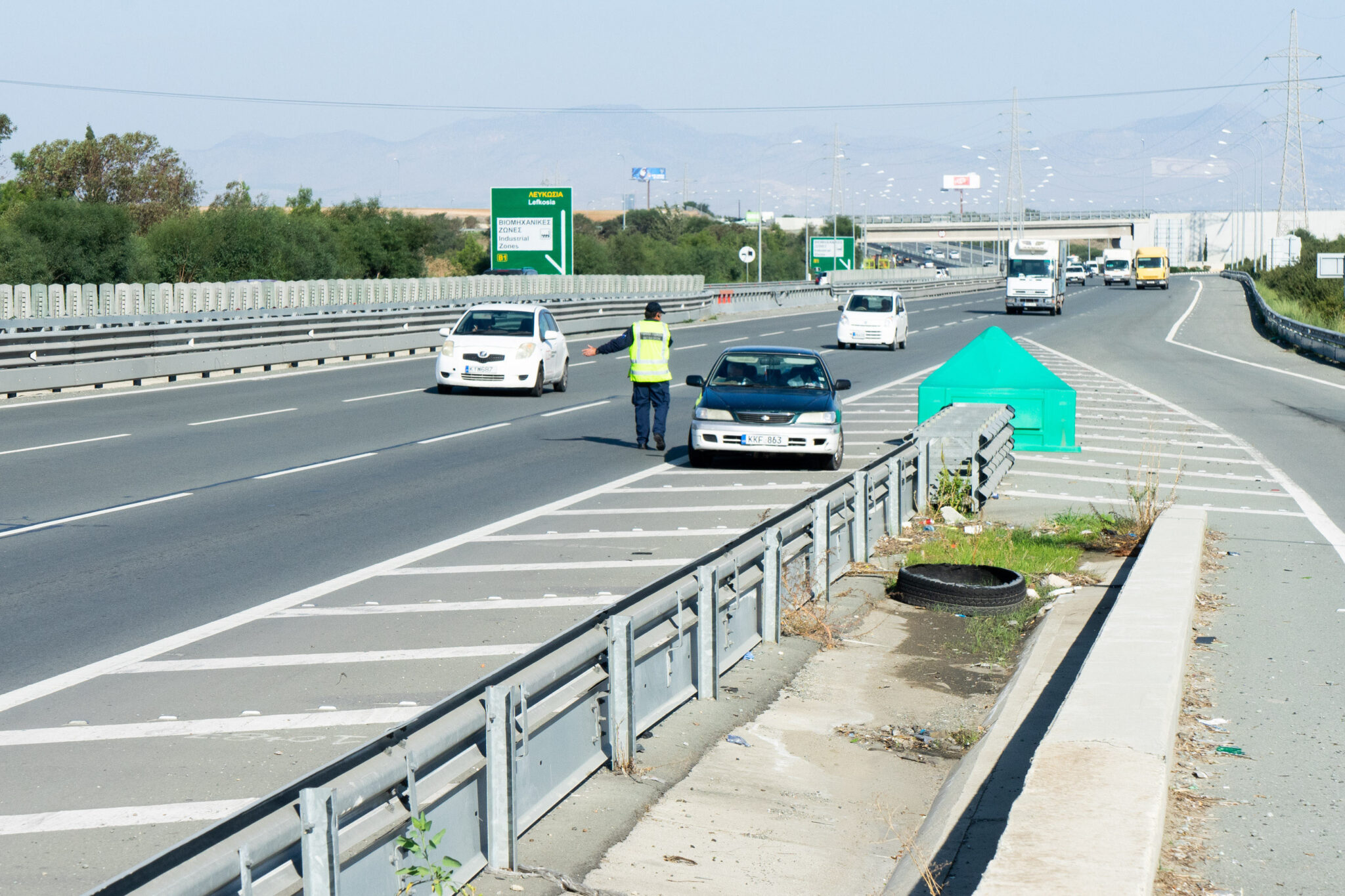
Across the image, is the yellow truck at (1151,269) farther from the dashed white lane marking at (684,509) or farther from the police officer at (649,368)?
the dashed white lane marking at (684,509)

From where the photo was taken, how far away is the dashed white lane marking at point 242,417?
68.7ft

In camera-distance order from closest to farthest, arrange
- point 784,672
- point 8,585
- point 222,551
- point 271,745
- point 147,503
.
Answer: point 271,745 < point 784,672 < point 8,585 < point 222,551 < point 147,503

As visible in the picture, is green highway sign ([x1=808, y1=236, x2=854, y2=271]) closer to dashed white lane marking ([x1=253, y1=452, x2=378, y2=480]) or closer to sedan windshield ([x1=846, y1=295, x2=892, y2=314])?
sedan windshield ([x1=846, y1=295, x2=892, y2=314])

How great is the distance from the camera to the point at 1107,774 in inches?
218

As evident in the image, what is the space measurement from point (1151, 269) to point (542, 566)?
3877 inches

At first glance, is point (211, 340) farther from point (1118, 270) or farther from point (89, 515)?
point (1118, 270)

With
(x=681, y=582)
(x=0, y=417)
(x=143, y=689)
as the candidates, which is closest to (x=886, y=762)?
(x=681, y=582)

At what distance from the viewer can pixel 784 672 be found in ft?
28.2

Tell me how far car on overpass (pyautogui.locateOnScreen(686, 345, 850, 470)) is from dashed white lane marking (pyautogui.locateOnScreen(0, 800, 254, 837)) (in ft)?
36.6

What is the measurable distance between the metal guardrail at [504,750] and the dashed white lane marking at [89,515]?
652 cm

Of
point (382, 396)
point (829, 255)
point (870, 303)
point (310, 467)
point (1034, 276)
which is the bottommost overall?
point (310, 467)

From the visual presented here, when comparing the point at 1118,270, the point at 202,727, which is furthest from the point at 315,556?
the point at 1118,270

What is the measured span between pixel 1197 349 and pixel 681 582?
130ft

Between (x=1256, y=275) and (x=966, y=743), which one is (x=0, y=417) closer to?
(x=966, y=743)
